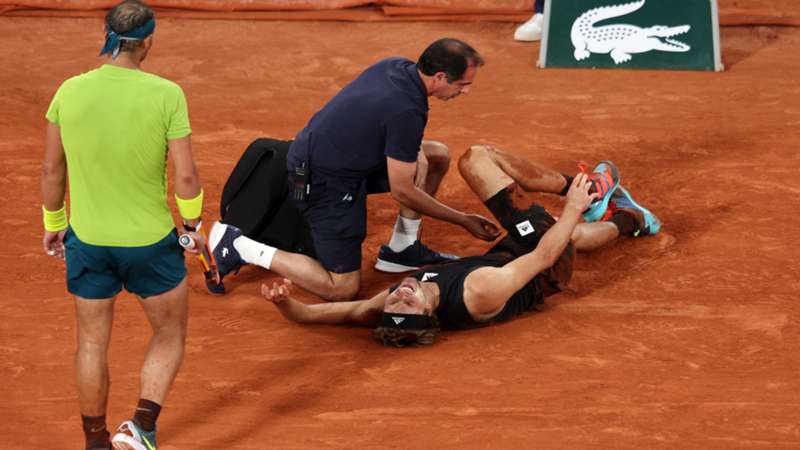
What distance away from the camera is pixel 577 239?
7.93 m

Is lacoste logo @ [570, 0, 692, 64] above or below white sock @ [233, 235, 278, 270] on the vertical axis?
above

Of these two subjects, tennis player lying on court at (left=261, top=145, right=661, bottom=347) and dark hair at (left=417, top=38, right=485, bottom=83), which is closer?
tennis player lying on court at (left=261, top=145, right=661, bottom=347)

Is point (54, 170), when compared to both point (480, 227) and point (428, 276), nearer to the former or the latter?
point (428, 276)

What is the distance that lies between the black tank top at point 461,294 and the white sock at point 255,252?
0.91 meters

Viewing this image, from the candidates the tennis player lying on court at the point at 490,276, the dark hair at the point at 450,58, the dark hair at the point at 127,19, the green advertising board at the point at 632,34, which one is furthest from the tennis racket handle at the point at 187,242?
the green advertising board at the point at 632,34

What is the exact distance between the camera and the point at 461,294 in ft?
23.0

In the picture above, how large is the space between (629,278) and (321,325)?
1.85m

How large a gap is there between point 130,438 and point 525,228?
2.76m

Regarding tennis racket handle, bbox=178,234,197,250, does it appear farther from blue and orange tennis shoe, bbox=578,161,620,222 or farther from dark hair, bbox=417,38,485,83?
blue and orange tennis shoe, bbox=578,161,620,222

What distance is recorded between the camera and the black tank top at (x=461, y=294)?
23.1 ft

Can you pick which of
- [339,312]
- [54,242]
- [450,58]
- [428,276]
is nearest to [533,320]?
[428,276]

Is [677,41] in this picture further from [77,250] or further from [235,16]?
[77,250]

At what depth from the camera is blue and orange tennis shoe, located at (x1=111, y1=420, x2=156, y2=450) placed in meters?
Result: 5.60

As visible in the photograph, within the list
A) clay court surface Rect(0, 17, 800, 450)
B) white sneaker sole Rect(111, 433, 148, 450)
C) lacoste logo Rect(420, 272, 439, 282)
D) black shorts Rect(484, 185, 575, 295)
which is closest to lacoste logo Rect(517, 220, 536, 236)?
black shorts Rect(484, 185, 575, 295)
